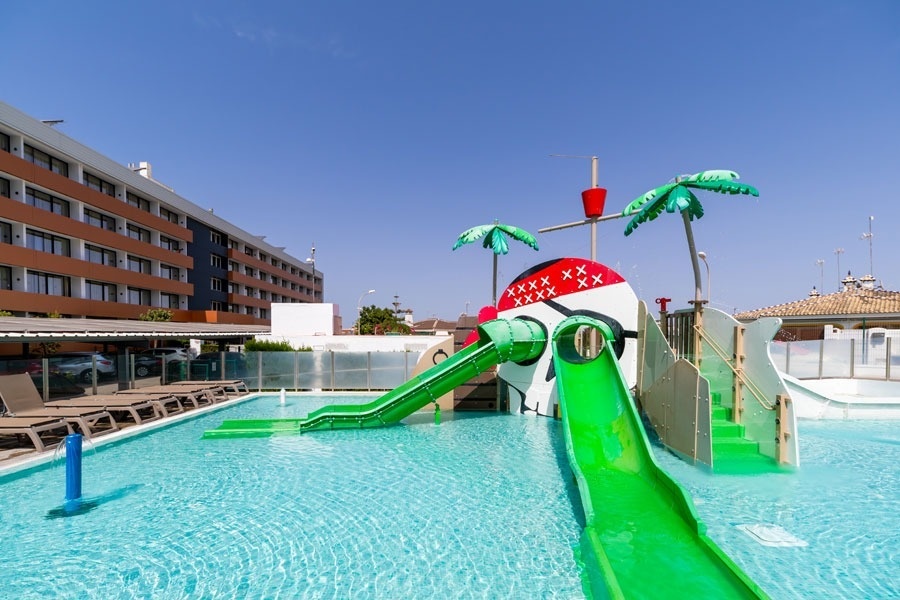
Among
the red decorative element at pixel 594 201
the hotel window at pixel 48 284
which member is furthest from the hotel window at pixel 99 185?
the red decorative element at pixel 594 201

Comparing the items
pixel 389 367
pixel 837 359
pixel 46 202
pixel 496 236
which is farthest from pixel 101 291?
pixel 837 359

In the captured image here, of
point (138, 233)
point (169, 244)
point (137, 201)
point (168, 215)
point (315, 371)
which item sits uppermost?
point (137, 201)

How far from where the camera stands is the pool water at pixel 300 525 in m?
4.77

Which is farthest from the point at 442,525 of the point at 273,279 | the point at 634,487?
the point at 273,279

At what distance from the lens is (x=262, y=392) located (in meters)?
18.0

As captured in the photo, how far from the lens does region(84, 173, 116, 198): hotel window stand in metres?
30.7

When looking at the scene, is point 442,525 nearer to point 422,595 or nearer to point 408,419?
point 422,595

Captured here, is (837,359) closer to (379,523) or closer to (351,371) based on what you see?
(379,523)

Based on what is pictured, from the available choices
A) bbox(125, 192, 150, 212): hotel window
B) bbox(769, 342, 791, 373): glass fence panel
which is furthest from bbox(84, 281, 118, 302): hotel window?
bbox(769, 342, 791, 373): glass fence panel

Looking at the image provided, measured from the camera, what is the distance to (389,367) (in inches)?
A: 709

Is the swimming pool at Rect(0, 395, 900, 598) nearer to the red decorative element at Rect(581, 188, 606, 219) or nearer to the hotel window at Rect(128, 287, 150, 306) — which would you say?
the red decorative element at Rect(581, 188, 606, 219)

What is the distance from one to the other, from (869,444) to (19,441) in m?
19.2

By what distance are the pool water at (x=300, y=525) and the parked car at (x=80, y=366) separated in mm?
4797

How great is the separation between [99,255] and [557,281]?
108 ft
